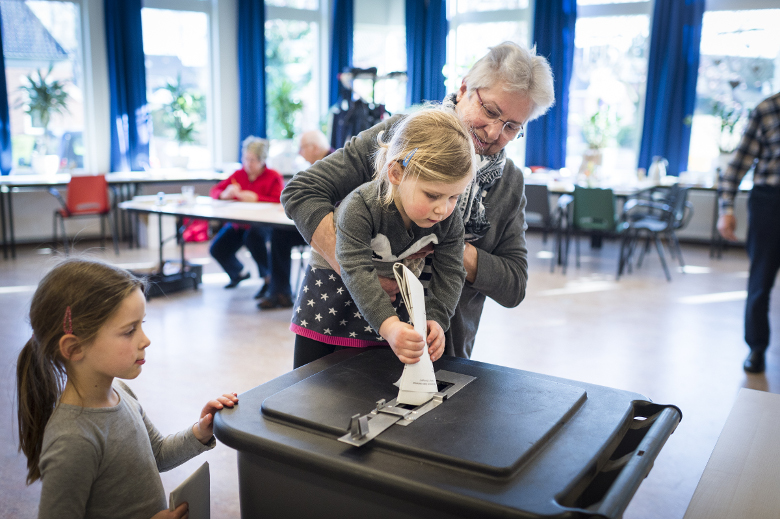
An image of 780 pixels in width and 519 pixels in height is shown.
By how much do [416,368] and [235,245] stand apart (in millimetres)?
4097

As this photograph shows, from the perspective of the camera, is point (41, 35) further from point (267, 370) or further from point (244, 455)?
point (244, 455)

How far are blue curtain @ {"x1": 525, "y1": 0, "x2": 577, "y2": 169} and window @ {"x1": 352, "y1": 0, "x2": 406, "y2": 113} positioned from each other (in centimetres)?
183

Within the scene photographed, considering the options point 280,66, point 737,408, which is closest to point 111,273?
point 737,408

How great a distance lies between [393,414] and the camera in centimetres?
94

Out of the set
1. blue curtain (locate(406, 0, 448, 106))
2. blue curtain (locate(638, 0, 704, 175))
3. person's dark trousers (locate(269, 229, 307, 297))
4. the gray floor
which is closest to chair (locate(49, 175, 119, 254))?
the gray floor

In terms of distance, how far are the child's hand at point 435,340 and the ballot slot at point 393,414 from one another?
1.8 inches

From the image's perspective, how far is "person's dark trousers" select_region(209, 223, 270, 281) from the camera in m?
4.88

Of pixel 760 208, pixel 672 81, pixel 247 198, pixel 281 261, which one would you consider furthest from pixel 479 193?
pixel 672 81

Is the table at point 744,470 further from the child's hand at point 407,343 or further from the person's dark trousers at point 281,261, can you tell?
the person's dark trousers at point 281,261

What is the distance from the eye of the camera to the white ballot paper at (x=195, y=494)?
3.26 ft

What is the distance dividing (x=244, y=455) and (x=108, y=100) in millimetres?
6918

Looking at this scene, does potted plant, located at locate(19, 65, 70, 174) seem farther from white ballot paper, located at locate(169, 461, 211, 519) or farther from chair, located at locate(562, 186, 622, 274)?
white ballot paper, located at locate(169, 461, 211, 519)

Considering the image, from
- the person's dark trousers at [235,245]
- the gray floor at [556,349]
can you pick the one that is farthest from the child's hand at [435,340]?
the person's dark trousers at [235,245]

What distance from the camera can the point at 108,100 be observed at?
6918 millimetres
